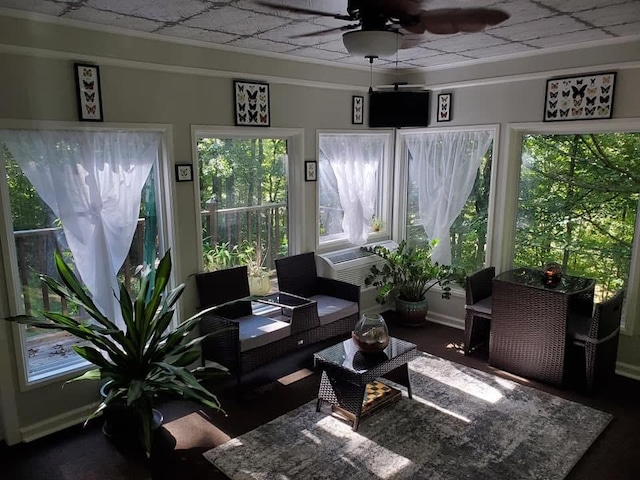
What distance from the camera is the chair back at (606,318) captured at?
11.7 ft

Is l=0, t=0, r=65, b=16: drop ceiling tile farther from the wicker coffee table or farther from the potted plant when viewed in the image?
the potted plant

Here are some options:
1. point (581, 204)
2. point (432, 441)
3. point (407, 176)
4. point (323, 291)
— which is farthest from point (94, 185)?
point (581, 204)

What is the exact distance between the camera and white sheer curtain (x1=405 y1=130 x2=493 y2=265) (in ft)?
15.9

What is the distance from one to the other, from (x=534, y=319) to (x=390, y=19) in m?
2.51

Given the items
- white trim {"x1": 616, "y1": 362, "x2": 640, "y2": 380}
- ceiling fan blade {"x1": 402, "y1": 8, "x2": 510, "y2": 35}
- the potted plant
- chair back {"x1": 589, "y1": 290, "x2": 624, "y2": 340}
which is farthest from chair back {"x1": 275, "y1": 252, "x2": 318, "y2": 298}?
white trim {"x1": 616, "y1": 362, "x2": 640, "y2": 380}

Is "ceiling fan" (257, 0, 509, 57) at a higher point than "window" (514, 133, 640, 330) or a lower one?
higher

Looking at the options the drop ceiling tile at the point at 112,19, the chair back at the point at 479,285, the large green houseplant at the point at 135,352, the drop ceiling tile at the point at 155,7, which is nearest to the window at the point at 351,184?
the chair back at the point at 479,285

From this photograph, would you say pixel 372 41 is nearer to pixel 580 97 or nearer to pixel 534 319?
pixel 580 97

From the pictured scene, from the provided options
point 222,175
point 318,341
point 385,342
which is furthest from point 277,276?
point 385,342

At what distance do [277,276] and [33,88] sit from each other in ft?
7.63

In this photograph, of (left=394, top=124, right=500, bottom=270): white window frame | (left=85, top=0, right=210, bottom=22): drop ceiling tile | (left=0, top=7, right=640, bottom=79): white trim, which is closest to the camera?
(left=85, top=0, right=210, bottom=22): drop ceiling tile

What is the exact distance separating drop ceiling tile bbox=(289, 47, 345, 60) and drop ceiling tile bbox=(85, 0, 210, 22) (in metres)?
1.28

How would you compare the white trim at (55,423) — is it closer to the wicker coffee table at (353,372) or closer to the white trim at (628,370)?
the wicker coffee table at (353,372)

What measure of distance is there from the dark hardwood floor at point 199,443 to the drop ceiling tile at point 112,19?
8.19 feet
